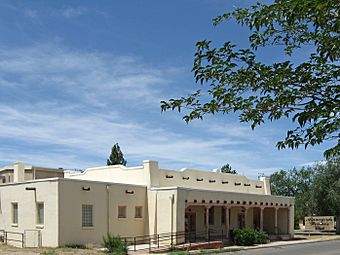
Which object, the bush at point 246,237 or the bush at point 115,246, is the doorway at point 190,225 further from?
the bush at point 115,246

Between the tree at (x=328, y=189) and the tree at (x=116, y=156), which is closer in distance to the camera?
the tree at (x=328, y=189)

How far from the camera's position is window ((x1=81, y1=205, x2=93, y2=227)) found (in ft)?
95.0

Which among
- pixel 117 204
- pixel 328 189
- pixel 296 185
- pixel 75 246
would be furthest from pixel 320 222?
pixel 75 246

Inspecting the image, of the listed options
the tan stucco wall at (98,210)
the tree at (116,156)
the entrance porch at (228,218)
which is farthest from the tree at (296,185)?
the tan stucco wall at (98,210)

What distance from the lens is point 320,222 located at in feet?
171

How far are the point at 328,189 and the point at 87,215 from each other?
30.7m

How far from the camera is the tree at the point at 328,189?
168 feet

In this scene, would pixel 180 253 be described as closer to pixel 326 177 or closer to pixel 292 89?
pixel 292 89

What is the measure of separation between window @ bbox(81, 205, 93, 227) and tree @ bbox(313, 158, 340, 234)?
3007 centimetres

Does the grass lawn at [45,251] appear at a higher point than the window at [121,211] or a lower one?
lower

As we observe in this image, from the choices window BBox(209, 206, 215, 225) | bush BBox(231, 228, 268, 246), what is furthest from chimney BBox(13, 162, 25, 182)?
bush BBox(231, 228, 268, 246)

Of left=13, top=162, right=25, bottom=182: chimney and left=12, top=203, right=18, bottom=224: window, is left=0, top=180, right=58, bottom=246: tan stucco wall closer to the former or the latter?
left=12, top=203, right=18, bottom=224: window

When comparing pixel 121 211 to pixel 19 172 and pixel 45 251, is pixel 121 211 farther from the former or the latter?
pixel 19 172

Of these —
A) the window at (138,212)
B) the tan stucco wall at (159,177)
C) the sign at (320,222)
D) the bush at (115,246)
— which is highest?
the tan stucco wall at (159,177)
